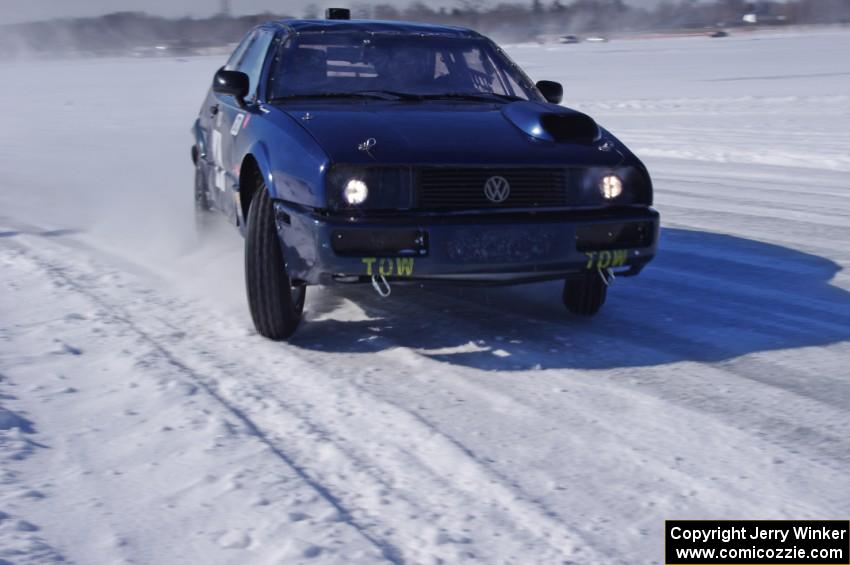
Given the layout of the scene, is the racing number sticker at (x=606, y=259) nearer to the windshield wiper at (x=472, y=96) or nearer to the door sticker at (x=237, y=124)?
the windshield wiper at (x=472, y=96)

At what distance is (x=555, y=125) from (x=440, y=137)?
55 cm

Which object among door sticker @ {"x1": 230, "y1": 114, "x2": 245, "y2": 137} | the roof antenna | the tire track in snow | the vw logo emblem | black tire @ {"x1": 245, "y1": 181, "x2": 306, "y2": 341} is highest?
the roof antenna

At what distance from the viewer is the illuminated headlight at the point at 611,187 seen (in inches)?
176

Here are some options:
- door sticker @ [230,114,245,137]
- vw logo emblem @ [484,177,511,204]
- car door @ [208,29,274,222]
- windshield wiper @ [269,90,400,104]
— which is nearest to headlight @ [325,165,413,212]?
vw logo emblem @ [484,177,511,204]

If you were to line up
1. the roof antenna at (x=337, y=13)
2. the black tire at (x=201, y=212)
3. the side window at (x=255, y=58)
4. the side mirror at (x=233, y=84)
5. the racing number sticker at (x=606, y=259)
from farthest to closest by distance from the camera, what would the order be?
the black tire at (x=201, y=212), the roof antenna at (x=337, y=13), the side window at (x=255, y=58), the side mirror at (x=233, y=84), the racing number sticker at (x=606, y=259)

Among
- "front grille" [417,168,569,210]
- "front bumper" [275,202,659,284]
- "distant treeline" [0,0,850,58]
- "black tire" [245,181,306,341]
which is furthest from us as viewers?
"distant treeline" [0,0,850,58]

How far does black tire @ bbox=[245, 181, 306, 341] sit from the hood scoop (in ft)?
3.79

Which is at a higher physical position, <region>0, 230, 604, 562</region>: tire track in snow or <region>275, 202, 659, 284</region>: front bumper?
<region>275, 202, 659, 284</region>: front bumper

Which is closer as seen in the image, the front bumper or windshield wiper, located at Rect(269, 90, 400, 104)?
the front bumper

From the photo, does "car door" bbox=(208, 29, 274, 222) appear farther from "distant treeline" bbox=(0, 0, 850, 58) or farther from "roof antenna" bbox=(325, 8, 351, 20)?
"distant treeline" bbox=(0, 0, 850, 58)

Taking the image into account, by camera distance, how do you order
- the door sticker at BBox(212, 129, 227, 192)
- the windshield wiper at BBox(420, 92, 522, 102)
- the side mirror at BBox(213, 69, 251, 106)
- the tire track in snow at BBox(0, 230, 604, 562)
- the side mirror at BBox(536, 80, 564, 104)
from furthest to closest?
1. the door sticker at BBox(212, 129, 227, 192)
2. the side mirror at BBox(536, 80, 564, 104)
3. the side mirror at BBox(213, 69, 251, 106)
4. the windshield wiper at BBox(420, 92, 522, 102)
5. the tire track in snow at BBox(0, 230, 604, 562)

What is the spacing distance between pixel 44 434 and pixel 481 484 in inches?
57.7

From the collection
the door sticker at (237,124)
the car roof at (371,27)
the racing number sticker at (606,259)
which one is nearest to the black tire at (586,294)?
the racing number sticker at (606,259)

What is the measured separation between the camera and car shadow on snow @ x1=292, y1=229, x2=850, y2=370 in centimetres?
448
